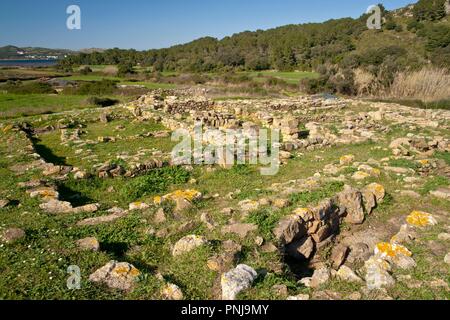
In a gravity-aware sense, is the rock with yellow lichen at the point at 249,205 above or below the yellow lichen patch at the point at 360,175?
below

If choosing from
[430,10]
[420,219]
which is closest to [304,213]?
[420,219]

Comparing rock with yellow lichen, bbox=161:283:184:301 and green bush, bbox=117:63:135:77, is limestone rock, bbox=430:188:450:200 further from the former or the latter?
green bush, bbox=117:63:135:77

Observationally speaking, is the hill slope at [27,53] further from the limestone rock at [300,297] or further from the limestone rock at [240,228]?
the limestone rock at [300,297]

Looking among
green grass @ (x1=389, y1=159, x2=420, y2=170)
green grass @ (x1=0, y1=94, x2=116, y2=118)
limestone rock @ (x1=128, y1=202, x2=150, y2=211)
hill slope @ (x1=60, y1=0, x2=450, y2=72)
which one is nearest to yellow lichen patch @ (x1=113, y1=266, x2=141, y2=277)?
limestone rock @ (x1=128, y1=202, x2=150, y2=211)

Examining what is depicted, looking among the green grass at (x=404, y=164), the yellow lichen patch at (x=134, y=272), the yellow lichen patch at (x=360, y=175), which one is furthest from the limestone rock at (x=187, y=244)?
the green grass at (x=404, y=164)

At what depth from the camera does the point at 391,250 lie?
5730mm

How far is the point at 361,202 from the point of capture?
7.64 metres

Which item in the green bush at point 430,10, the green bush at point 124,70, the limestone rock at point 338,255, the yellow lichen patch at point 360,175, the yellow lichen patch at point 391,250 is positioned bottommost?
the limestone rock at point 338,255

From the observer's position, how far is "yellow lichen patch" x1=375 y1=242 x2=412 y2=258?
564 centimetres

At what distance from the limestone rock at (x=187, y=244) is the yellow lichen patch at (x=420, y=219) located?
4132 mm

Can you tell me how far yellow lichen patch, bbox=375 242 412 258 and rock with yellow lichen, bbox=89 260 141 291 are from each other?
12.8 feet

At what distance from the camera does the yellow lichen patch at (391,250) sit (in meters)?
5.64

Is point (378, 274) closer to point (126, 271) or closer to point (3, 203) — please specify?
point (126, 271)
